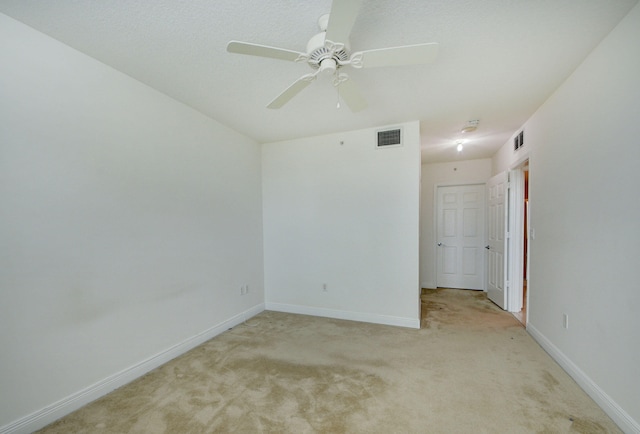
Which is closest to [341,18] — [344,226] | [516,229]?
[344,226]

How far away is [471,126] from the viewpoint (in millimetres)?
3234

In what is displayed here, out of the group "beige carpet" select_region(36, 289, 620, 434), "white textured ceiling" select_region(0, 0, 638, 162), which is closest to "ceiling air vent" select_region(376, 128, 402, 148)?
"white textured ceiling" select_region(0, 0, 638, 162)

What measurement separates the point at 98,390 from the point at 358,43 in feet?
10.4

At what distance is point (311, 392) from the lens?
2008 millimetres

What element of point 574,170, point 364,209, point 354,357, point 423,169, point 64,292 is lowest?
point 354,357

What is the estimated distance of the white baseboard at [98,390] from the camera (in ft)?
5.28

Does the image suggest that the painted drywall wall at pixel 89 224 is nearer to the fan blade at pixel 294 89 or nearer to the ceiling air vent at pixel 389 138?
the fan blade at pixel 294 89

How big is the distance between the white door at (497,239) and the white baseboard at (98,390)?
4.02 m

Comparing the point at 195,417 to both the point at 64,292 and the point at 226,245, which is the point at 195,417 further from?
the point at 226,245

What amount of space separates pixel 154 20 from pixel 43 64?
0.87 meters

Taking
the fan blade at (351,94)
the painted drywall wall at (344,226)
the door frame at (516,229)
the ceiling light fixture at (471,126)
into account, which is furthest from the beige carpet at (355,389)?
the ceiling light fixture at (471,126)

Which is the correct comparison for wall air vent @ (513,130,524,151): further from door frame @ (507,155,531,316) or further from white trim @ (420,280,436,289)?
white trim @ (420,280,436,289)

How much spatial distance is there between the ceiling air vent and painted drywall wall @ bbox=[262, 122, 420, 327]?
6cm

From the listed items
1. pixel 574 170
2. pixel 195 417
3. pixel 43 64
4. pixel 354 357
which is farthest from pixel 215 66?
pixel 574 170
